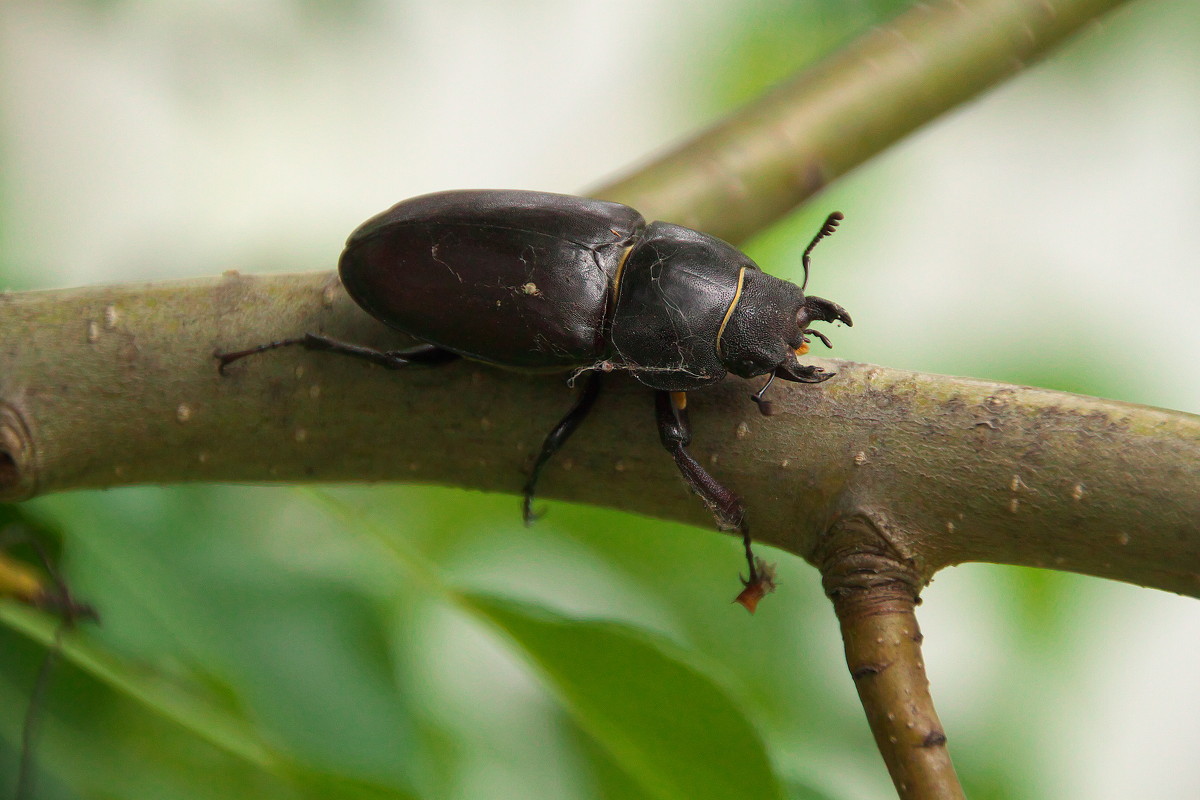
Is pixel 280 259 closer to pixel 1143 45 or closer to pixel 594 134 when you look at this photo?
pixel 594 134

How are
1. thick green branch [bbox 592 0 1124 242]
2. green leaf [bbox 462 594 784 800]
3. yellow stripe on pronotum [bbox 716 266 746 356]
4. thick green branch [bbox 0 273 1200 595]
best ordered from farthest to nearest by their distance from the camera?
thick green branch [bbox 592 0 1124 242] → yellow stripe on pronotum [bbox 716 266 746 356] → green leaf [bbox 462 594 784 800] → thick green branch [bbox 0 273 1200 595]

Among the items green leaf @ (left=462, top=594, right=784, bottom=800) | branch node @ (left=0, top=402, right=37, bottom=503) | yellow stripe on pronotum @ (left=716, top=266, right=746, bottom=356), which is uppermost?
yellow stripe on pronotum @ (left=716, top=266, right=746, bottom=356)

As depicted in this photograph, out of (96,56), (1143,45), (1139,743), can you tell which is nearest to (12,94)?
(96,56)

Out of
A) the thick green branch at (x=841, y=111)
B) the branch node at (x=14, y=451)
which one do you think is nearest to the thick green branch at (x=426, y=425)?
the branch node at (x=14, y=451)

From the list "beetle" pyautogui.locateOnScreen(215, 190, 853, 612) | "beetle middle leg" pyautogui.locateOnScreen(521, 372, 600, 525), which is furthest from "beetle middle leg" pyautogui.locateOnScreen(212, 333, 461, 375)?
"beetle middle leg" pyautogui.locateOnScreen(521, 372, 600, 525)

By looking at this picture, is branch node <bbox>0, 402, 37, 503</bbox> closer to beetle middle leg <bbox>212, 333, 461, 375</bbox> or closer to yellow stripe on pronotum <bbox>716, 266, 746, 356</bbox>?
beetle middle leg <bbox>212, 333, 461, 375</bbox>

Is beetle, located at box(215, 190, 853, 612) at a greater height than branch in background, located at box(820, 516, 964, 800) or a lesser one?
greater

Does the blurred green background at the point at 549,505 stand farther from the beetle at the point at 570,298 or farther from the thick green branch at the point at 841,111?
the thick green branch at the point at 841,111
